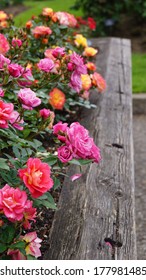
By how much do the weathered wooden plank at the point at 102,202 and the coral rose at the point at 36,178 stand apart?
0.82 ft

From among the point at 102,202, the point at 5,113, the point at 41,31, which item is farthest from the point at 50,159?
the point at 41,31

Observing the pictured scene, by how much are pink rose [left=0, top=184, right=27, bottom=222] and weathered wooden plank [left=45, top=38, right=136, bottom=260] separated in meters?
0.23

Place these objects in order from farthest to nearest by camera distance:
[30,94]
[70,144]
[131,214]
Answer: [131,214], [30,94], [70,144]

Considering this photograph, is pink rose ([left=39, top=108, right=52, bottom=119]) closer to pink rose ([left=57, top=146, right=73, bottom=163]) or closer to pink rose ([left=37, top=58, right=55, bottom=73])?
pink rose ([left=57, top=146, right=73, bottom=163])

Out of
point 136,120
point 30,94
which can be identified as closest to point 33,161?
point 30,94

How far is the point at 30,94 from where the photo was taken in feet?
5.82

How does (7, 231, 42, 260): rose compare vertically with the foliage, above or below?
above

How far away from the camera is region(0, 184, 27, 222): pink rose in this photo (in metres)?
1.46

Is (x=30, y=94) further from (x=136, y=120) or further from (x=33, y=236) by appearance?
(x=136, y=120)

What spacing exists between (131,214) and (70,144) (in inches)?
16.4

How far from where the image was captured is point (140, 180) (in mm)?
3986

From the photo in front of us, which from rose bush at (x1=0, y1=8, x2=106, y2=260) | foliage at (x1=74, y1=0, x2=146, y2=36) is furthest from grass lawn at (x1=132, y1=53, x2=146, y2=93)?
rose bush at (x1=0, y1=8, x2=106, y2=260)

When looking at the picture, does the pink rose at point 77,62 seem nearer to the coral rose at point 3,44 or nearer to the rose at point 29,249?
the coral rose at point 3,44

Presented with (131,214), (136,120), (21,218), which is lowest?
(136,120)
